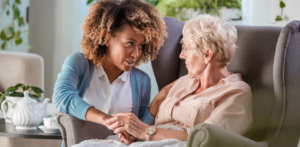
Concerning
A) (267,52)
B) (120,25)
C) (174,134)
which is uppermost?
(120,25)

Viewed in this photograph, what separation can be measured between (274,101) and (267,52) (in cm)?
22

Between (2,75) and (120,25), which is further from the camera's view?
(2,75)

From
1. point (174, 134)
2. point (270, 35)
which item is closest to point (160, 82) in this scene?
point (174, 134)

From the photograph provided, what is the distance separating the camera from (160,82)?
1.55 meters

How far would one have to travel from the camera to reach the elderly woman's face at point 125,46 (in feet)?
4.23

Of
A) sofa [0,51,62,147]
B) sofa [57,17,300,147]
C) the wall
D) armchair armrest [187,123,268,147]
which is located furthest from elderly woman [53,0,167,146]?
the wall

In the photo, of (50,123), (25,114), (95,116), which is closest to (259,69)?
(95,116)

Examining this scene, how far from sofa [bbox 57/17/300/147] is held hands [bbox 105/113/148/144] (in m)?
0.14

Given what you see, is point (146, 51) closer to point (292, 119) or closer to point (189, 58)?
point (189, 58)

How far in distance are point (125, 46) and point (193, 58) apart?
0.93 ft

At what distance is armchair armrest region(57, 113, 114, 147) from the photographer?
1.20 meters

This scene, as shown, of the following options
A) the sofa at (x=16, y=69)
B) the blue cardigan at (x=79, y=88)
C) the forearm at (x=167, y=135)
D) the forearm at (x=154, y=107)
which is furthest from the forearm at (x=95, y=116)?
the sofa at (x=16, y=69)

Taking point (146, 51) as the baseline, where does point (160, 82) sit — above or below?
below

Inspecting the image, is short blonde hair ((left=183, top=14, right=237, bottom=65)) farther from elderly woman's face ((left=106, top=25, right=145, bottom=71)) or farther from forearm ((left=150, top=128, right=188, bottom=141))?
forearm ((left=150, top=128, right=188, bottom=141))
